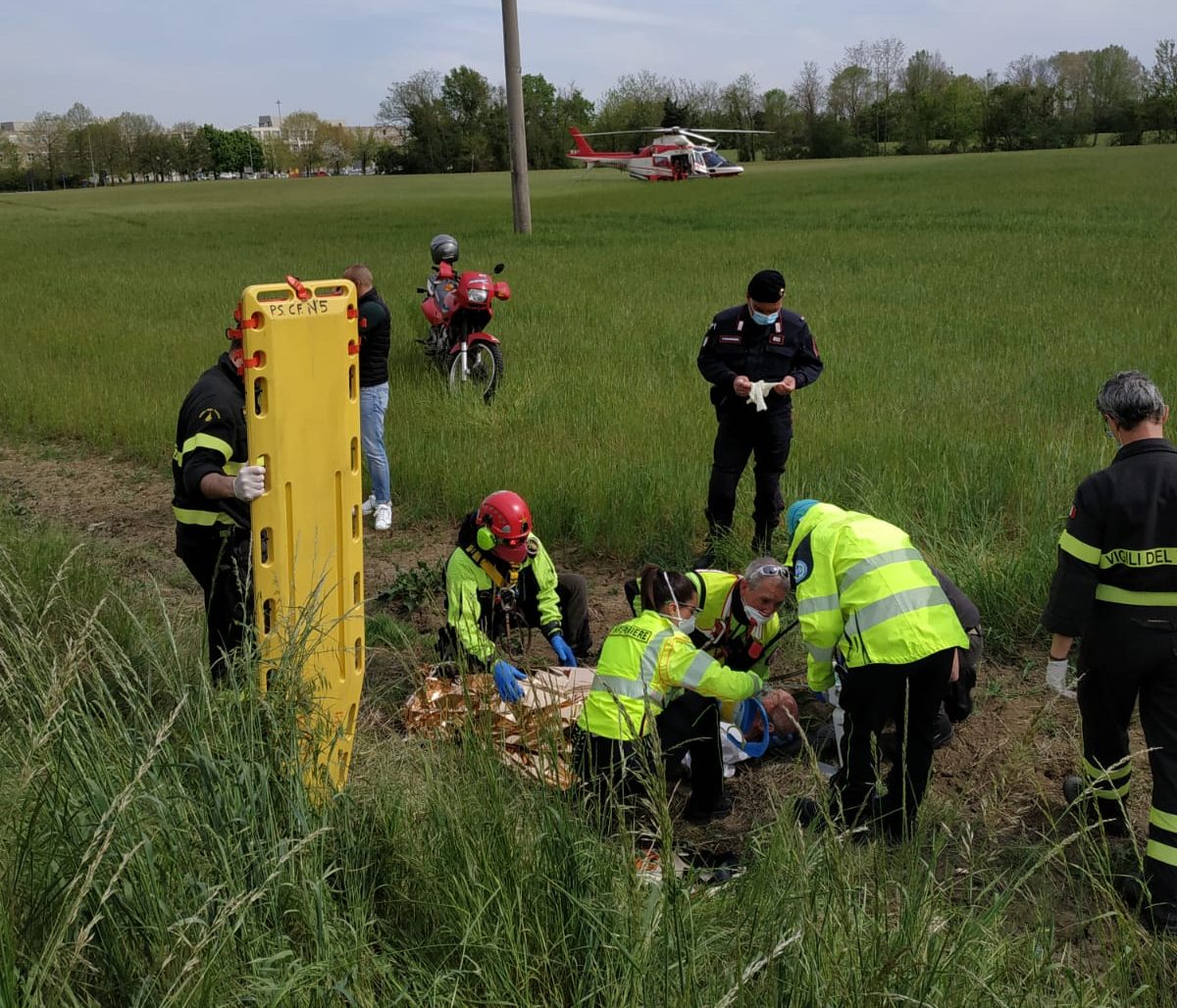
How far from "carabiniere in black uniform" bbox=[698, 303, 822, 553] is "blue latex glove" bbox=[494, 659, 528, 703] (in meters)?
2.94

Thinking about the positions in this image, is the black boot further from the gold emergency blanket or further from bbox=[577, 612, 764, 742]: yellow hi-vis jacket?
bbox=[577, 612, 764, 742]: yellow hi-vis jacket

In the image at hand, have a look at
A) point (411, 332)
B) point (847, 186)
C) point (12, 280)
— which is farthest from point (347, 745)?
point (847, 186)

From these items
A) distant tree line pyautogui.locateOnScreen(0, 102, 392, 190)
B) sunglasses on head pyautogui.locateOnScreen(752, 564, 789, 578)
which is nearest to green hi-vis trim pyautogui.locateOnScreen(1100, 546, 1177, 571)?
sunglasses on head pyautogui.locateOnScreen(752, 564, 789, 578)

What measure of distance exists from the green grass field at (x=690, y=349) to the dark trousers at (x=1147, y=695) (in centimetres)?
189

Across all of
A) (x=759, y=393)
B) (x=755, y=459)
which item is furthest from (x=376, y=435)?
(x=759, y=393)

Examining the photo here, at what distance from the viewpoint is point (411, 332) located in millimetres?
14562

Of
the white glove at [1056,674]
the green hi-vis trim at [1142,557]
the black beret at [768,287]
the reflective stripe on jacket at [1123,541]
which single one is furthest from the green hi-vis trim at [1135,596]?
the black beret at [768,287]

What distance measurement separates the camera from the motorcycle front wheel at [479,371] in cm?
1112

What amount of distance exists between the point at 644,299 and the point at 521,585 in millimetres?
11337

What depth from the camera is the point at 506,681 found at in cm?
451

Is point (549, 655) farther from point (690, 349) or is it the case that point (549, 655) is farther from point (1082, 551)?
point (690, 349)

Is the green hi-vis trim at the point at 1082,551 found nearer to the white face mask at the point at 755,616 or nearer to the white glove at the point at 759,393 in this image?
the white face mask at the point at 755,616

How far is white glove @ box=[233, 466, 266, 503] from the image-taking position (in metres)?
3.78

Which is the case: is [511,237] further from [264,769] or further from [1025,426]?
[264,769]
